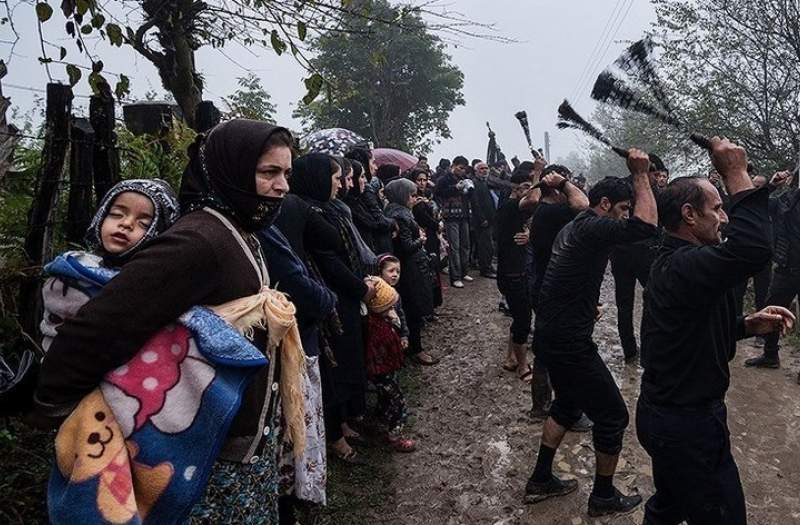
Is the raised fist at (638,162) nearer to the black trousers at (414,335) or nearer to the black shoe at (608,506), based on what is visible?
the black shoe at (608,506)

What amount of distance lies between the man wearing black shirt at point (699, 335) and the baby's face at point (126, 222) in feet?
7.15

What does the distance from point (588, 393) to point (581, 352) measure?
253mm

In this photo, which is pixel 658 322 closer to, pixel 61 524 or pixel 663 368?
pixel 663 368

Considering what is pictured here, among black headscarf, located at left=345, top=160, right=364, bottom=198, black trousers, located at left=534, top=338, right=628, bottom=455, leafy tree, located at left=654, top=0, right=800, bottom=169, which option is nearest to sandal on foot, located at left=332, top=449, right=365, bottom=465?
black trousers, located at left=534, top=338, right=628, bottom=455

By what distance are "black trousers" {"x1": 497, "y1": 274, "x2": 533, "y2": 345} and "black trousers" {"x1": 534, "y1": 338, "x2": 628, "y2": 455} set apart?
195 cm

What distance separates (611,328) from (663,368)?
519 cm

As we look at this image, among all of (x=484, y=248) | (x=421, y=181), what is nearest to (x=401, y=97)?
(x=484, y=248)

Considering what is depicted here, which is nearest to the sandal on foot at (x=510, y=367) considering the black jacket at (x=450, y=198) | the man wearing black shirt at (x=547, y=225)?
the man wearing black shirt at (x=547, y=225)

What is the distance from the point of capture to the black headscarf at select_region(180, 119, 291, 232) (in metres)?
1.68

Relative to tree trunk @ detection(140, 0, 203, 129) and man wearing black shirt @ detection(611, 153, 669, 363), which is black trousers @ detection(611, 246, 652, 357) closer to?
man wearing black shirt @ detection(611, 153, 669, 363)

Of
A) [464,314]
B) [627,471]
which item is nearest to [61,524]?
[627,471]

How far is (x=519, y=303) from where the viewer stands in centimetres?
543

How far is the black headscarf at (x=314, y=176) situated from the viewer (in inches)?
137

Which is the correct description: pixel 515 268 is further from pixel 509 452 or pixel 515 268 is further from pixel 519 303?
pixel 509 452
